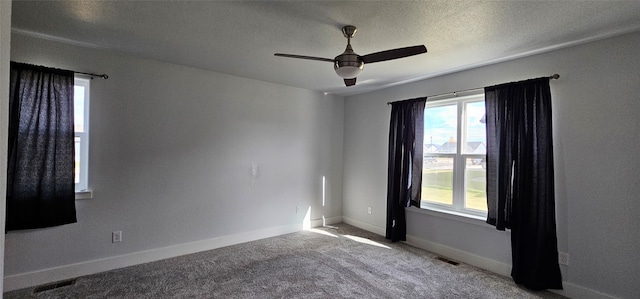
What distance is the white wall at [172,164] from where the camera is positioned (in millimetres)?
2900

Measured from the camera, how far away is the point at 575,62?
2.71 metres

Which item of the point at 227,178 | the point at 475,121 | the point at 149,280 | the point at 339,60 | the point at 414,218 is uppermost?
the point at 339,60

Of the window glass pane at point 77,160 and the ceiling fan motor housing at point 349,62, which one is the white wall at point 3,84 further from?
the window glass pane at point 77,160

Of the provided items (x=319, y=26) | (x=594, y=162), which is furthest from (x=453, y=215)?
(x=319, y=26)

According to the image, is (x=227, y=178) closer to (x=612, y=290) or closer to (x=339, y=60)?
(x=339, y=60)

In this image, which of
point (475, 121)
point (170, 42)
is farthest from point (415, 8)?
point (170, 42)

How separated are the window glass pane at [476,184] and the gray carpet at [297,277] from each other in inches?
30.3

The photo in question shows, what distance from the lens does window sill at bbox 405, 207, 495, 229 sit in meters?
3.36

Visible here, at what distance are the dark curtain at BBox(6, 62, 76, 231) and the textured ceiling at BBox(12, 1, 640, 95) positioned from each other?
48 centimetres

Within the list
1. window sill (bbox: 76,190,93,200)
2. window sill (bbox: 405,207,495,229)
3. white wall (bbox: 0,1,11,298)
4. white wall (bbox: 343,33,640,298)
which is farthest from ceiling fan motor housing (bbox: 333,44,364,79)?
window sill (bbox: 76,190,93,200)

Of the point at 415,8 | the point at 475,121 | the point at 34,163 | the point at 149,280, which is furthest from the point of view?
the point at 475,121

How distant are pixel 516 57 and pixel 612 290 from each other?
2333 millimetres

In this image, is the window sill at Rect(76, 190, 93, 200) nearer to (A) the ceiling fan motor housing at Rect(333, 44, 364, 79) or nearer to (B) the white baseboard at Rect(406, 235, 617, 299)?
(A) the ceiling fan motor housing at Rect(333, 44, 364, 79)

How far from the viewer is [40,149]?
2.72 meters
